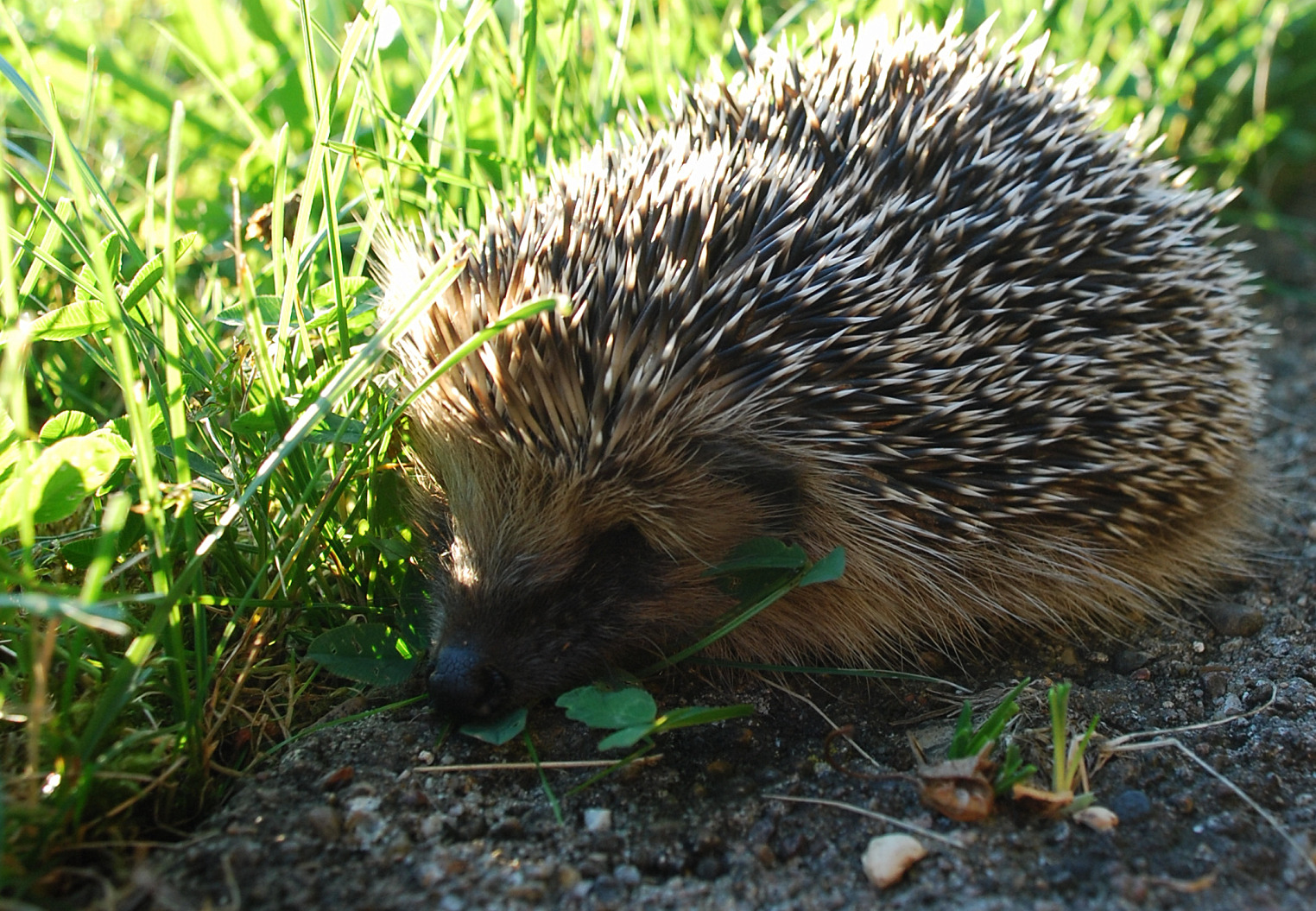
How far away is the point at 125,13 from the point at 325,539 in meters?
3.40

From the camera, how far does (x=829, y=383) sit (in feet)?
6.92

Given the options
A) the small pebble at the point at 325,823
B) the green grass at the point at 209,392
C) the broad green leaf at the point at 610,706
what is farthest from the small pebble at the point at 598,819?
the green grass at the point at 209,392

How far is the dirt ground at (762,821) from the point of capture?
154 centimetres

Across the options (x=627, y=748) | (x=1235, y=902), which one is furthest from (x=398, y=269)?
(x=1235, y=902)

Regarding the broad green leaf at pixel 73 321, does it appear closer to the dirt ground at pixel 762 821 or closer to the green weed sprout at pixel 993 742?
the dirt ground at pixel 762 821

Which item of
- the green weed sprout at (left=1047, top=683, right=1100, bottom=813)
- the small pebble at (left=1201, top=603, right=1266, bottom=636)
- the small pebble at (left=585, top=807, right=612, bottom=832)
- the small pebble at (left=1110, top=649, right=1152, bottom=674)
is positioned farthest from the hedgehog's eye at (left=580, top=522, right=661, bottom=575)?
the small pebble at (left=1201, top=603, right=1266, bottom=636)

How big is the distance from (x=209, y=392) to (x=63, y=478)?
1.49 ft

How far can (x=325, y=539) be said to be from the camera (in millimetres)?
2061

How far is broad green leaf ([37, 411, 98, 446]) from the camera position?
1922mm

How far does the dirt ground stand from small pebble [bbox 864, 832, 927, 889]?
0.05ft

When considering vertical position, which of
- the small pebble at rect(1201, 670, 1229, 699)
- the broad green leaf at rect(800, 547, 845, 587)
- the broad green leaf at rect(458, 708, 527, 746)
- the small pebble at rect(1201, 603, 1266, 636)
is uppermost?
the broad green leaf at rect(800, 547, 845, 587)

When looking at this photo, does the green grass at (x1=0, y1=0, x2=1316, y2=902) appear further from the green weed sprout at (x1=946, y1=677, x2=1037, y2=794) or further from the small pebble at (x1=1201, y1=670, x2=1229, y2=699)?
the small pebble at (x1=1201, y1=670, x2=1229, y2=699)

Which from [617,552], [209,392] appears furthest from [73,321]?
[617,552]

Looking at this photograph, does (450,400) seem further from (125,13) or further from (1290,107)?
(1290,107)
